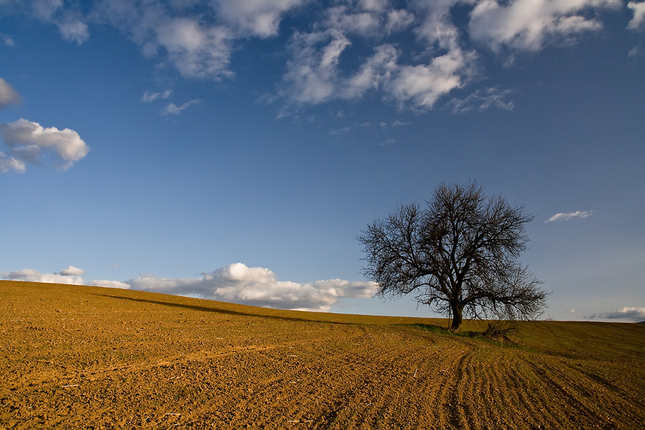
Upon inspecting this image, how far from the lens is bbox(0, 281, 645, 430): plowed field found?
6484 mm

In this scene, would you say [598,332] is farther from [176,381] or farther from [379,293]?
[176,381]

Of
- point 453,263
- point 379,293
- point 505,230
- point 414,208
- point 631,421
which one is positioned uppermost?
point 414,208

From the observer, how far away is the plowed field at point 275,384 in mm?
6484

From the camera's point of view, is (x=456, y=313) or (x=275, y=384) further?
(x=456, y=313)

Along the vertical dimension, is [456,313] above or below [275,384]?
above

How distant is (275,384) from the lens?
27.8 ft

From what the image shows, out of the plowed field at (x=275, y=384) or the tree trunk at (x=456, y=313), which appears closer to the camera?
the plowed field at (x=275, y=384)

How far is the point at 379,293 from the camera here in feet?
89.7

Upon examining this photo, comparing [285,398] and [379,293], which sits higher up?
[379,293]

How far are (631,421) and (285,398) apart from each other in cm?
788

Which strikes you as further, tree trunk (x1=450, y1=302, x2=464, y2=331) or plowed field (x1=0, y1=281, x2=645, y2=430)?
tree trunk (x1=450, y1=302, x2=464, y2=331)

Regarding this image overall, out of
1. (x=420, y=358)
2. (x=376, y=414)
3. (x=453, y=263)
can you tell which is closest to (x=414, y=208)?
(x=453, y=263)

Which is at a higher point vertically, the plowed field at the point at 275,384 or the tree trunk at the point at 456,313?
the tree trunk at the point at 456,313

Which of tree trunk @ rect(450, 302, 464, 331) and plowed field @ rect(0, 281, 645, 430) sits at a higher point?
tree trunk @ rect(450, 302, 464, 331)
